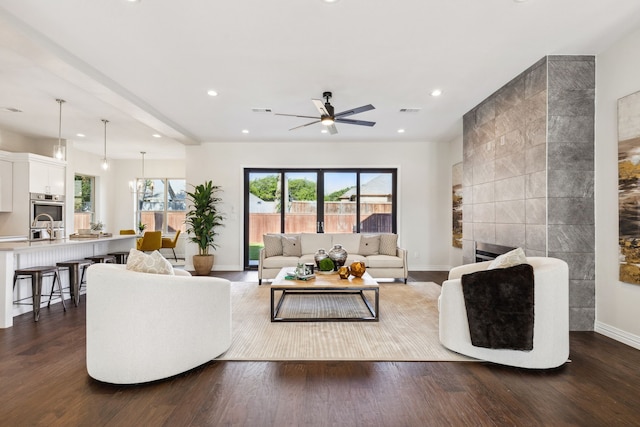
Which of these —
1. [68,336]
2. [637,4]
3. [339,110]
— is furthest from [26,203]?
[637,4]

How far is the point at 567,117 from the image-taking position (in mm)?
3570

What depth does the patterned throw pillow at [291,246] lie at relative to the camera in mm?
6234

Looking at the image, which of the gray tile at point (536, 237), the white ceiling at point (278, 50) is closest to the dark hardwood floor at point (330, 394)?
the gray tile at point (536, 237)

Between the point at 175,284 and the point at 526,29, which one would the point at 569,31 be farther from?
the point at 175,284

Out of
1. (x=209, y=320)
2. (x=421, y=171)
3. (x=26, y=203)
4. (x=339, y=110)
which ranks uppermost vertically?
(x=339, y=110)

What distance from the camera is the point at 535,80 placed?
12.3ft

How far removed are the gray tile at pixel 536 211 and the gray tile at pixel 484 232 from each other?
2.50ft

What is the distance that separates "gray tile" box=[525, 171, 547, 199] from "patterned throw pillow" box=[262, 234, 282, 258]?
156 inches

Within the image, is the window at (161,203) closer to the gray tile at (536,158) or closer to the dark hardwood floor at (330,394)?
the dark hardwood floor at (330,394)

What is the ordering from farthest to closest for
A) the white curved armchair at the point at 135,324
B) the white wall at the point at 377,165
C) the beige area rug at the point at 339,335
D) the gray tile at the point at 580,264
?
the white wall at the point at 377,165
the gray tile at the point at 580,264
the beige area rug at the point at 339,335
the white curved armchair at the point at 135,324

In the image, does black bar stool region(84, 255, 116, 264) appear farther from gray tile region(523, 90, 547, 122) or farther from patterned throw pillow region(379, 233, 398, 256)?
gray tile region(523, 90, 547, 122)

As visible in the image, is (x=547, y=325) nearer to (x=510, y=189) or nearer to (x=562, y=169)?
(x=562, y=169)

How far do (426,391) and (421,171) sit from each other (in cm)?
584

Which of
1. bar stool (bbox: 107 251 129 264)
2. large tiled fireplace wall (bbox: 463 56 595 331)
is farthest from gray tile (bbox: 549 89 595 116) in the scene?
bar stool (bbox: 107 251 129 264)
